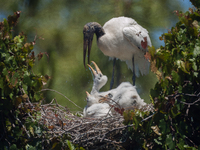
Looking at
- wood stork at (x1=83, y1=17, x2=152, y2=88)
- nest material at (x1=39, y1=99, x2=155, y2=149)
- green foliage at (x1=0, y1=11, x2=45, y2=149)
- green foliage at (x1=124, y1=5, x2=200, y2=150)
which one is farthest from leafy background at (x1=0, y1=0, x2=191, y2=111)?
green foliage at (x1=124, y1=5, x2=200, y2=150)

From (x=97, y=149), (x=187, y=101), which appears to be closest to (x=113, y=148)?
(x=97, y=149)

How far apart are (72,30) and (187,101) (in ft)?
14.5

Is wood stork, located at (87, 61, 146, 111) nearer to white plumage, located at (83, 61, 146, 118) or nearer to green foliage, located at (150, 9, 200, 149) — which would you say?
white plumage, located at (83, 61, 146, 118)

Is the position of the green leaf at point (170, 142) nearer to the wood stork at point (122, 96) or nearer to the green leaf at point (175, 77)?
the green leaf at point (175, 77)

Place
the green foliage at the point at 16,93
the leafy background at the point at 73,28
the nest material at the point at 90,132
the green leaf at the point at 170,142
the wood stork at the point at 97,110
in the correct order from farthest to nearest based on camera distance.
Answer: the leafy background at the point at 73,28 < the wood stork at the point at 97,110 < the nest material at the point at 90,132 < the green foliage at the point at 16,93 < the green leaf at the point at 170,142

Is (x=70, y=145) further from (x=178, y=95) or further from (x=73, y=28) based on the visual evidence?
(x=73, y=28)

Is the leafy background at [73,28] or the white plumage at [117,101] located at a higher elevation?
the leafy background at [73,28]

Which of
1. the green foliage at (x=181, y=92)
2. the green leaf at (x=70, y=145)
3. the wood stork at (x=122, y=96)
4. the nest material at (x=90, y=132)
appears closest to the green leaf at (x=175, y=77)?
the green foliage at (x=181, y=92)

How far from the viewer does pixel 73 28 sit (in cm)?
563

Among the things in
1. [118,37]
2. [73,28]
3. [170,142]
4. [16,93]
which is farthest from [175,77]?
[73,28]

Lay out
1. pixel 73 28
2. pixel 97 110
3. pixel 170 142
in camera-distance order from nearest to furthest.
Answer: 1. pixel 170 142
2. pixel 97 110
3. pixel 73 28

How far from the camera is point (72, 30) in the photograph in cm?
561

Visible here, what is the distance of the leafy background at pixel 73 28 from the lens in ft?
17.5

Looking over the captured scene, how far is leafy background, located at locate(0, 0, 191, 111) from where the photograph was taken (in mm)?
5340
